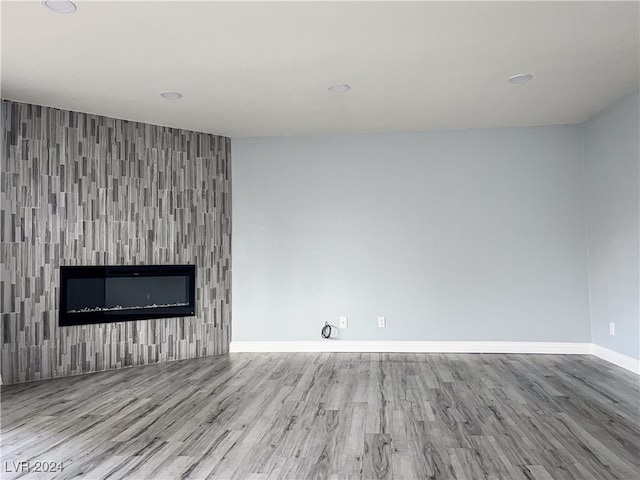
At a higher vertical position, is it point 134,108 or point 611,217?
point 134,108

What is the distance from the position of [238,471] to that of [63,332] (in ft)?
9.13

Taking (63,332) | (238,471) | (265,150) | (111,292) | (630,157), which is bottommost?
(238,471)

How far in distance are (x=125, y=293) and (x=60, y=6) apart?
9.15 ft

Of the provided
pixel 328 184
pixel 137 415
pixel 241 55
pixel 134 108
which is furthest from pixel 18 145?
pixel 328 184

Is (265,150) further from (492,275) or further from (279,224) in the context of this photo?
(492,275)

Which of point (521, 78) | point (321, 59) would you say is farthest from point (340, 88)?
point (521, 78)

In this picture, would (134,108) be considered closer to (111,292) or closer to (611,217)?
(111,292)

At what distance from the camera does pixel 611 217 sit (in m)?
4.55

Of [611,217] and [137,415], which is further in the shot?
[611,217]

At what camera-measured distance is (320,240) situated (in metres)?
5.41

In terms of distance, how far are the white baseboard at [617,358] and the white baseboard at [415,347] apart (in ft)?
0.42

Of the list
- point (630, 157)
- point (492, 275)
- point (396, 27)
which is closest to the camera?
point (396, 27)

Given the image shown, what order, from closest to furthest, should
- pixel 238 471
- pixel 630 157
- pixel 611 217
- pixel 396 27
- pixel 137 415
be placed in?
pixel 238 471
pixel 396 27
pixel 137 415
pixel 630 157
pixel 611 217

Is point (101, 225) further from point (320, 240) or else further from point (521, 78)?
point (521, 78)
